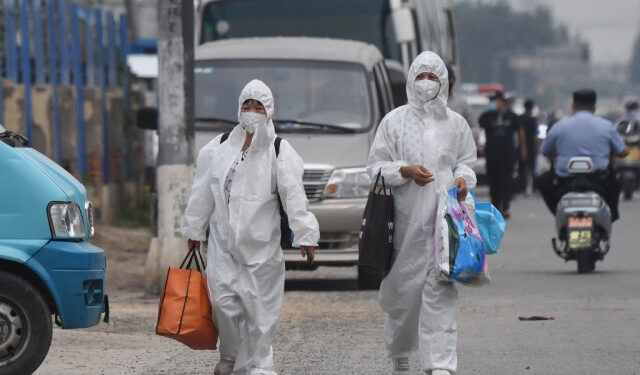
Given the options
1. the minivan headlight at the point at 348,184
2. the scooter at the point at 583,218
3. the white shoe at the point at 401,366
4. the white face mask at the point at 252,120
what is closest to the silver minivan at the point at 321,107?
the minivan headlight at the point at 348,184

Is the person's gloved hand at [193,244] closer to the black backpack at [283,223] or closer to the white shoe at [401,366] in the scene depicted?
the black backpack at [283,223]

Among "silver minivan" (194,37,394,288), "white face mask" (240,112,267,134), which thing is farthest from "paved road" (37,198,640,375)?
"white face mask" (240,112,267,134)

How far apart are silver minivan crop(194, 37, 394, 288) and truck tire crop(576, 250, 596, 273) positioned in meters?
2.03

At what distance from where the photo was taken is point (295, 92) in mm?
14625

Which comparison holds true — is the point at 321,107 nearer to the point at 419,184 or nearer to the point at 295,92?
the point at 295,92

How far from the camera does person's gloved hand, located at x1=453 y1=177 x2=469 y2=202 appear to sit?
28.1 feet

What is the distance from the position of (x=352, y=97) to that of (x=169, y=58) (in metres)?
1.91

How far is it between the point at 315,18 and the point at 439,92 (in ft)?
34.7

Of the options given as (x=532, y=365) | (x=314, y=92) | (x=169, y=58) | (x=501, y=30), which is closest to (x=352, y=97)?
(x=314, y=92)

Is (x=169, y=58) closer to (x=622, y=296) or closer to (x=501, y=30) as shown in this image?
(x=622, y=296)

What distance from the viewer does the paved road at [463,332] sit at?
9477 mm

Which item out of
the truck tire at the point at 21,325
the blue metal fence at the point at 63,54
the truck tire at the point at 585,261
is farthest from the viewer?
the blue metal fence at the point at 63,54

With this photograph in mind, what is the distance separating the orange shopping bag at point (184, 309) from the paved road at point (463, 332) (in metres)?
0.92

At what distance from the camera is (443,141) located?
869cm
